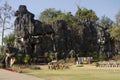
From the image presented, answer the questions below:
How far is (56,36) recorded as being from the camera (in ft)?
179

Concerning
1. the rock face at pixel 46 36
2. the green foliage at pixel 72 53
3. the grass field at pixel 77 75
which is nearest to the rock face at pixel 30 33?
the rock face at pixel 46 36

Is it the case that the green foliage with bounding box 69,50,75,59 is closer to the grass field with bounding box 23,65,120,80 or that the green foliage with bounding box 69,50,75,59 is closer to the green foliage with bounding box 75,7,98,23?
the grass field with bounding box 23,65,120,80

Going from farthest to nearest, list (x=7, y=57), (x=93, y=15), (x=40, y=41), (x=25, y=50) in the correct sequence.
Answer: (x=93, y=15) < (x=40, y=41) < (x=25, y=50) < (x=7, y=57)

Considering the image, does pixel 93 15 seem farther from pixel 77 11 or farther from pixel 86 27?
pixel 86 27

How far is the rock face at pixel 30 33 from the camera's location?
168 ft

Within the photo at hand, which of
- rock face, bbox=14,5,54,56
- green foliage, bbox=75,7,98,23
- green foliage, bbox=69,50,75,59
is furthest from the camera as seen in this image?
green foliage, bbox=75,7,98,23

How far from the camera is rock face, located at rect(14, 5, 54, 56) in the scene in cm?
5131

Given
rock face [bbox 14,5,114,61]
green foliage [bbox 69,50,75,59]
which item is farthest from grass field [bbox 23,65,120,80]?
green foliage [bbox 69,50,75,59]

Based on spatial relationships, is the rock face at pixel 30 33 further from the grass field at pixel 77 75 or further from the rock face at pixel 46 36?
the grass field at pixel 77 75

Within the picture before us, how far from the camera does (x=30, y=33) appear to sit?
170ft

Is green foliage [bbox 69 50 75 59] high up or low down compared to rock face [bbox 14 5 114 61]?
down

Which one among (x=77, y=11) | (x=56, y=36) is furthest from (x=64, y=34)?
(x=77, y=11)

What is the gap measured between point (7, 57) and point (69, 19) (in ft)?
113

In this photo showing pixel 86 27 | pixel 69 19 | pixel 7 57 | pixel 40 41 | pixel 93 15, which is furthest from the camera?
pixel 93 15
